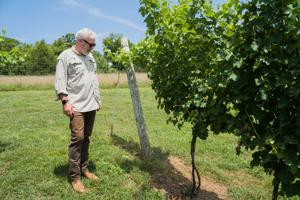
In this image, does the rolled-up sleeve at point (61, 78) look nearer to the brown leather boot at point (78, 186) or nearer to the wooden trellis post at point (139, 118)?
the brown leather boot at point (78, 186)

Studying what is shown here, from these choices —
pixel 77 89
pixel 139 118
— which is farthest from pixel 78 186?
pixel 139 118

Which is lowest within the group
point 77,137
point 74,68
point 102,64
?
point 77,137

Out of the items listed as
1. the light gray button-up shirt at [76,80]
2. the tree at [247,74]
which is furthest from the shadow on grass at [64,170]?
the tree at [247,74]

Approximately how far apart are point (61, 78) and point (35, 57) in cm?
4997

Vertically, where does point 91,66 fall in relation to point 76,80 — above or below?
above

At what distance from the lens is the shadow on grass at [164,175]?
16.6ft

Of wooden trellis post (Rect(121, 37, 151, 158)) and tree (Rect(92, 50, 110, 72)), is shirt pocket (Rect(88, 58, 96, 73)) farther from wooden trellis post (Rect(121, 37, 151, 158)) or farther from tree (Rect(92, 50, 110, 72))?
tree (Rect(92, 50, 110, 72))

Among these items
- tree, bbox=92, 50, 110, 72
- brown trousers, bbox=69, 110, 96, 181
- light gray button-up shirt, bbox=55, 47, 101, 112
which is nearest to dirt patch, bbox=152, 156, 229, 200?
brown trousers, bbox=69, 110, 96, 181

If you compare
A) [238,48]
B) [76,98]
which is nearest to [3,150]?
[76,98]

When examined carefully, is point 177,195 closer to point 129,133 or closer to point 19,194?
point 19,194

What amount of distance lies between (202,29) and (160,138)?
4274mm

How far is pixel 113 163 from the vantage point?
582 centimetres

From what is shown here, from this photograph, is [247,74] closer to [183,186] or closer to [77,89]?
[77,89]

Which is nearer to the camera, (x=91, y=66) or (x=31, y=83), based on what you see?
(x=91, y=66)
